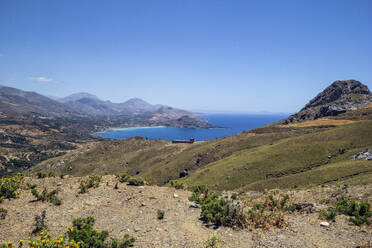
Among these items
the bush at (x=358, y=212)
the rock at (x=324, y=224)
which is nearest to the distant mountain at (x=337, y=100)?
the bush at (x=358, y=212)

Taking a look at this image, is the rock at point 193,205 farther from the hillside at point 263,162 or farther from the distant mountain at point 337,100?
the distant mountain at point 337,100

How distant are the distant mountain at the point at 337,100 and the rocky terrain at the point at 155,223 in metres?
139

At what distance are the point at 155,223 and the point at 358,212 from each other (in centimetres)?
1369

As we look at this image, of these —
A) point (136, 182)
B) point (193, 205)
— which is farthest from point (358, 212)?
point (136, 182)

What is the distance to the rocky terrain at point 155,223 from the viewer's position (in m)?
11.2

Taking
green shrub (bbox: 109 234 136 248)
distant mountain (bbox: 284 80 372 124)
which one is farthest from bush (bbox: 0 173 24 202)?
distant mountain (bbox: 284 80 372 124)

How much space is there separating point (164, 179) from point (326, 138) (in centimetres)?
5088

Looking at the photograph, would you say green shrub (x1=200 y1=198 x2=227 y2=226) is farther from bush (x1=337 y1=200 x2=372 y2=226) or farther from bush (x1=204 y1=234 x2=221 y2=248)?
bush (x1=337 y1=200 x2=372 y2=226)

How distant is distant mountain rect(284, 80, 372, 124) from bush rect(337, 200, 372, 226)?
134985mm

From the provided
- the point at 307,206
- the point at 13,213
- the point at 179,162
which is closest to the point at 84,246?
the point at 13,213

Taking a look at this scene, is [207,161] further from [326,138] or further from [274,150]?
[326,138]

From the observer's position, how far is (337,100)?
566 feet

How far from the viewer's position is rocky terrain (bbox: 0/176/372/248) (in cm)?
1119

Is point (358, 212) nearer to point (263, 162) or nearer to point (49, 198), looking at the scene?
point (49, 198)
